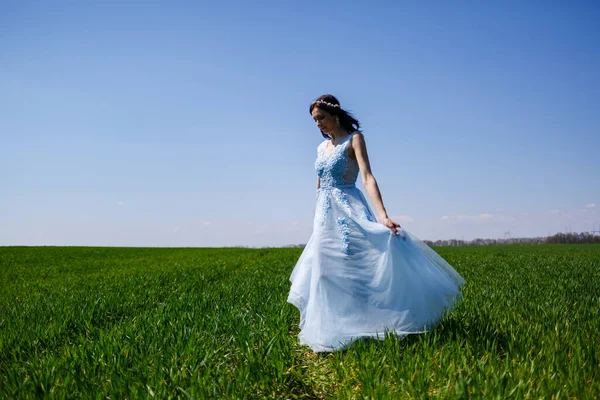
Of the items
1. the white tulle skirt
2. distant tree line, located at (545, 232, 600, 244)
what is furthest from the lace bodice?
distant tree line, located at (545, 232, 600, 244)

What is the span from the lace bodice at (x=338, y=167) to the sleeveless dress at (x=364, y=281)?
0.5 inches

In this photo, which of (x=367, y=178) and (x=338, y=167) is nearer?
(x=367, y=178)

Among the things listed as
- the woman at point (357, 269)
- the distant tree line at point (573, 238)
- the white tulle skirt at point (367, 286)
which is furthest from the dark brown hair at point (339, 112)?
the distant tree line at point (573, 238)

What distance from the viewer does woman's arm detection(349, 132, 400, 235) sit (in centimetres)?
482

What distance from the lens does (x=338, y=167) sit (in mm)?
5195

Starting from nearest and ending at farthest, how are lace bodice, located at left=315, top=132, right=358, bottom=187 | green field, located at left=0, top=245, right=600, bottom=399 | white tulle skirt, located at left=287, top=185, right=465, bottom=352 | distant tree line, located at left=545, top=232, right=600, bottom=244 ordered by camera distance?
green field, located at left=0, top=245, right=600, bottom=399 → white tulle skirt, located at left=287, top=185, right=465, bottom=352 → lace bodice, located at left=315, top=132, right=358, bottom=187 → distant tree line, located at left=545, top=232, right=600, bottom=244

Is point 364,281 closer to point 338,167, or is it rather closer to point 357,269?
point 357,269

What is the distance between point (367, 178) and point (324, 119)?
3.10 ft

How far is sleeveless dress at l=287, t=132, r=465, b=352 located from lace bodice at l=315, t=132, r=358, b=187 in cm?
A: 1

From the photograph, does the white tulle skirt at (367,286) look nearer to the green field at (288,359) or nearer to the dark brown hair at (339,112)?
the green field at (288,359)

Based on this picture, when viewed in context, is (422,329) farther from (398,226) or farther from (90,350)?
(90,350)

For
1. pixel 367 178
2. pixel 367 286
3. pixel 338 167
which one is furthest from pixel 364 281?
pixel 338 167

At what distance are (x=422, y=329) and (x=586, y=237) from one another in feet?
305

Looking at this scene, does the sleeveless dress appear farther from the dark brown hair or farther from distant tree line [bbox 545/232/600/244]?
distant tree line [bbox 545/232/600/244]
